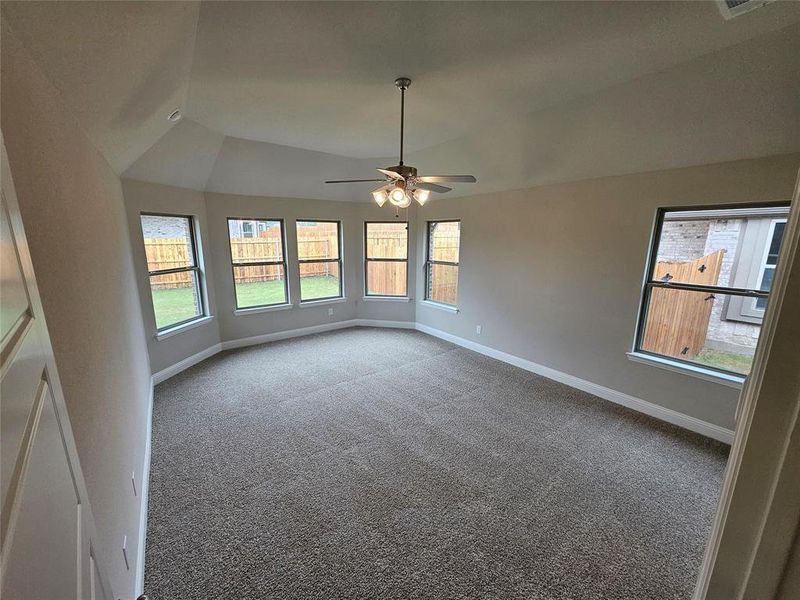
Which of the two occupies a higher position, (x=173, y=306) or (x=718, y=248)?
(x=718, y=248)

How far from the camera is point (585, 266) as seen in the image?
11.8 feet

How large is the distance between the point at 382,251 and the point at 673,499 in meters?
4.85

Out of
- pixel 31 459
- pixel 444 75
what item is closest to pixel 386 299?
pixel 444 75

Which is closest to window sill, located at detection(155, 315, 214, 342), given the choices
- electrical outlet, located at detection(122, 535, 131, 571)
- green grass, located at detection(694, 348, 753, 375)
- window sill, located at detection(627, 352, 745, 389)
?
electrical outlet, located at detection(122, 535, 131, 571)

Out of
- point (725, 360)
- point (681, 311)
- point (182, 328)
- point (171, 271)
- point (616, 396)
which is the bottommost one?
point (616, 396)

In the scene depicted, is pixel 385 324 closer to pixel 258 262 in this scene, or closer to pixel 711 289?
pixel 258 262

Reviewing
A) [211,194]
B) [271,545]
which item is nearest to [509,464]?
[271,545]

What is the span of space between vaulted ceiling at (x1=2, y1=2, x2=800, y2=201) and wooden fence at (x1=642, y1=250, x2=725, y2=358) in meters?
0.89

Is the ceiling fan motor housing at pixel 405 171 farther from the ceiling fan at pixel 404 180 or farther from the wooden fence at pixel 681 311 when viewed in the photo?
the wooden fence at pixel 681 311

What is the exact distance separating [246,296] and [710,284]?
5.55 m

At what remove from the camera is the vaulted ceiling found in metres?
1.58

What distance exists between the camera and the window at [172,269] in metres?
3.82

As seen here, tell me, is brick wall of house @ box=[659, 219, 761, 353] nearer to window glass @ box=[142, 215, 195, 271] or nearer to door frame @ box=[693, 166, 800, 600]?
door frame @ box=[693, 166, 800, 600]

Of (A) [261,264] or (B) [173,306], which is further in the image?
(A) [261,264]
